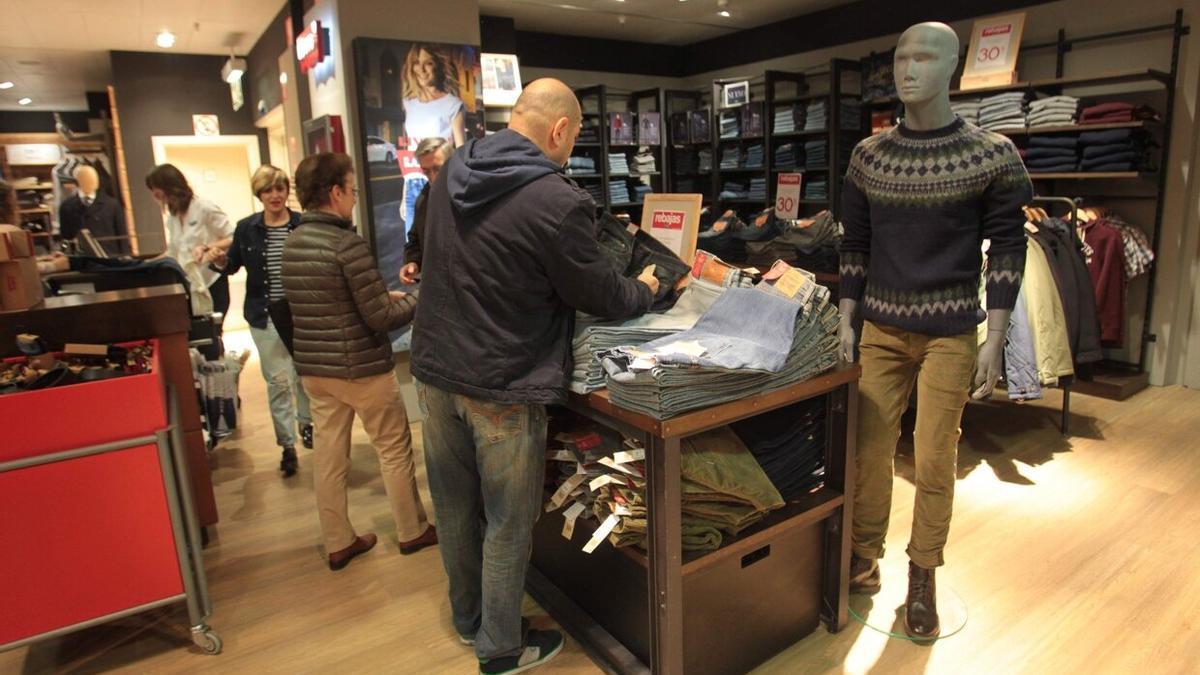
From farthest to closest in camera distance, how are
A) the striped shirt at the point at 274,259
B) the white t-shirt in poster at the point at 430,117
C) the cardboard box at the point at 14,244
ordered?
1. the white t-shirt in poster at the point at 430,117
2. the striped shirt at the point at 274,259
3. the cardboard box at the point at 14,244

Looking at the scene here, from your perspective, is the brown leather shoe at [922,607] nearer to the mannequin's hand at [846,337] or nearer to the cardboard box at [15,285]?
the mannequin's hand at [846,337]

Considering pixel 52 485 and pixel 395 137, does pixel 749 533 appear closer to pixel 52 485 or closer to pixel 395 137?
pixel 52 485

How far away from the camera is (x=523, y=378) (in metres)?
1.84

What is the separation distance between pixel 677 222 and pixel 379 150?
8.05ft

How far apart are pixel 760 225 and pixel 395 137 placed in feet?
6.73

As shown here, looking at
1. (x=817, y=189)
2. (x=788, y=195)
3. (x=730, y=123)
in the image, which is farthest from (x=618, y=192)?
(x=788, y=195)

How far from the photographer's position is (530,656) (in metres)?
2.16

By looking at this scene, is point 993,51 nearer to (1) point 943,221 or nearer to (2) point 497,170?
(1) point 943,221

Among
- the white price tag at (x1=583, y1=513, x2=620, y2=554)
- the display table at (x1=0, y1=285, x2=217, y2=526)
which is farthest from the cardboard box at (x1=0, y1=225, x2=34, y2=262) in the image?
the white price tag at (x1=583, y1=513, x2=620, y2=554)

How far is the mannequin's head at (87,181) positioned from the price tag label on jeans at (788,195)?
5492 mm

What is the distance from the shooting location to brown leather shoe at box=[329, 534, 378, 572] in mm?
2797

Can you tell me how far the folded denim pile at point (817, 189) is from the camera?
6.88 meters

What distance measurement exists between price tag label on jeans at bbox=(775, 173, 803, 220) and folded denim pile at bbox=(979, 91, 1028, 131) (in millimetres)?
1261

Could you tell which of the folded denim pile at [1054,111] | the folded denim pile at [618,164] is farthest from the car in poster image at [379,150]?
the folded denim pile at [1054,111]
